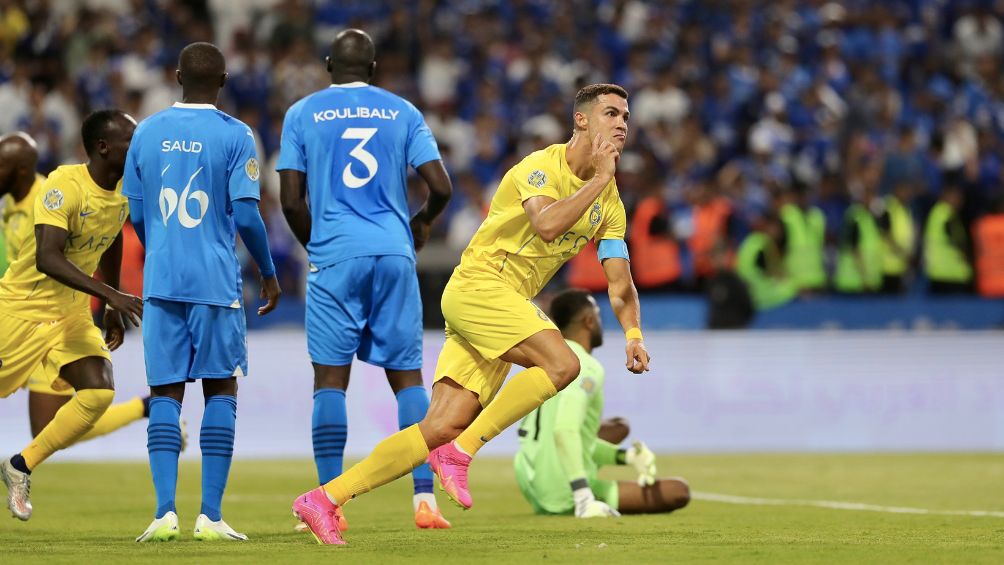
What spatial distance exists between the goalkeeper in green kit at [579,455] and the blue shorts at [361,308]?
1.40 meters

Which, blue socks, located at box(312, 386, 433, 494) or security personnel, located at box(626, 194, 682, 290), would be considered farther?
security personnel, located at box(626, 194, 682, 290)

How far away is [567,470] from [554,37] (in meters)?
13.9

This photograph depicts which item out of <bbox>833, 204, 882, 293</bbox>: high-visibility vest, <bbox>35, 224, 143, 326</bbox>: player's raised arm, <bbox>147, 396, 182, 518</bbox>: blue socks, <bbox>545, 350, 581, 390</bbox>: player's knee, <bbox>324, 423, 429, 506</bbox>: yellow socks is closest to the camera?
<bbox>324, 423, 429, 506</bbox>: yellow socks

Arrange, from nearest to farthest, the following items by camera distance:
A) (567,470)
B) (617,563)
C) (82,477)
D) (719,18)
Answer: (617,563) < (567,470) < (82,477) < (719,18)

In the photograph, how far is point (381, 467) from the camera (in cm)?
697

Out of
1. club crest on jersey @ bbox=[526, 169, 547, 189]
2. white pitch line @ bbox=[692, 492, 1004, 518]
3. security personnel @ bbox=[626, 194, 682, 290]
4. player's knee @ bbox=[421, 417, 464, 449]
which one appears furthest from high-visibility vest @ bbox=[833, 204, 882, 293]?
player's knee @ bbox=[421, 417, 464, 449]

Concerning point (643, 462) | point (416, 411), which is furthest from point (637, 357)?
point (643, 462)

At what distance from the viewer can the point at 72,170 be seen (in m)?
8.18

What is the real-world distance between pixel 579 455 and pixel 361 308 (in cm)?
179

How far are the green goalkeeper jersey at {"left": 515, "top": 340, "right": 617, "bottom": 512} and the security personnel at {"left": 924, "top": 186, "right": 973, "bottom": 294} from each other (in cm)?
857

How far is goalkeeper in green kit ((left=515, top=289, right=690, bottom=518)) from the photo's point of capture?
9.13m

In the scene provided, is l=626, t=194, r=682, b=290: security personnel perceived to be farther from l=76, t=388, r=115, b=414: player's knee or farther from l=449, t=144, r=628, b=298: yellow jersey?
l=449, t=144, r=628, b=298: yellow jersey

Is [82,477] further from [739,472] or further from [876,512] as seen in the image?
[876,512]

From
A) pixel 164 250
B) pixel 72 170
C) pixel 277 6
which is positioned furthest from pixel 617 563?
pixel 277 6
